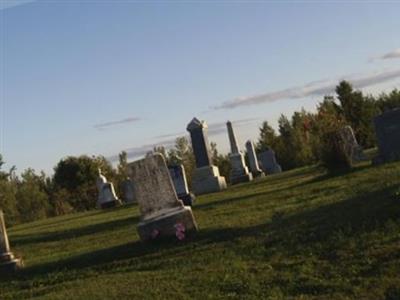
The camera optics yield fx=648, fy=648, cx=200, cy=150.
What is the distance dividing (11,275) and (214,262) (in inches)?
174

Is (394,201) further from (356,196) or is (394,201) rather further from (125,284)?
(125,284)

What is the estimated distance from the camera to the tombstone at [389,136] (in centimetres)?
1861

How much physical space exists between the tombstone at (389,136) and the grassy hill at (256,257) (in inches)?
150

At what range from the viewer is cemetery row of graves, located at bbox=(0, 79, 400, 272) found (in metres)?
12.1

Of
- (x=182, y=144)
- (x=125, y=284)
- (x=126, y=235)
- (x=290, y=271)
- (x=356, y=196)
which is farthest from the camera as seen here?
(x=182, y=144)

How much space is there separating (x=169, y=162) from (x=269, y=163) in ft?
20.6

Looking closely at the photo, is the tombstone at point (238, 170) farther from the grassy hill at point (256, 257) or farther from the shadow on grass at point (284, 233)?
the shadow on grass at point (284, 233)

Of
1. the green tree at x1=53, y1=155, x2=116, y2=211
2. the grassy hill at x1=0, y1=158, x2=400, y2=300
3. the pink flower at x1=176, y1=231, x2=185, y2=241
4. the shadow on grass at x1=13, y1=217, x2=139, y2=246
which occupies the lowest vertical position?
the grassy hill at x1=0, y1=158, x2=400, y2=300

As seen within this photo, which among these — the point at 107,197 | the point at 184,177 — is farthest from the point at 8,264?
the point at 107,197

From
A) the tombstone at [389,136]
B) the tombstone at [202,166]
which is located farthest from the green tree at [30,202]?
the tombstone at [389,136]

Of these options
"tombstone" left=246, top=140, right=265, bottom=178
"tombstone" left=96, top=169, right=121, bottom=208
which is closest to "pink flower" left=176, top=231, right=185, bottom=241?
"tombstone" left=96, top=169, right=121, bottom=208

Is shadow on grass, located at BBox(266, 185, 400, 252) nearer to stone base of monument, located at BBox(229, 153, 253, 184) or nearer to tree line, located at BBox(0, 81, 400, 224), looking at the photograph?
stone base of monument, located at BBox(229, 153, 253, 184)

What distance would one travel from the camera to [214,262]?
30.2ft

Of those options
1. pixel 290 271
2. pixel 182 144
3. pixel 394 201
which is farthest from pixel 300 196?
pixel 182 144
